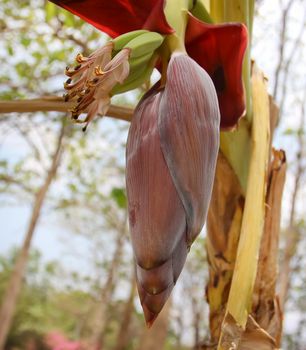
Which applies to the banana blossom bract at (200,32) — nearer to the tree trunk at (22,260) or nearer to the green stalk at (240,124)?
the green stalk at (240,124)

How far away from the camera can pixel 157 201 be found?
8.8 inches

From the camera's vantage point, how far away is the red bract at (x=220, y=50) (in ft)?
1.01

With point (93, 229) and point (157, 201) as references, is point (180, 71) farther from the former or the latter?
point (93, 229)

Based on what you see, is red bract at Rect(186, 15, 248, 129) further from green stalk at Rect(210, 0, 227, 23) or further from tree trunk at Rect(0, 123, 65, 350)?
tree trunk at Rect(0, 123, 65, 350)

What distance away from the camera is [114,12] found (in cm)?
32

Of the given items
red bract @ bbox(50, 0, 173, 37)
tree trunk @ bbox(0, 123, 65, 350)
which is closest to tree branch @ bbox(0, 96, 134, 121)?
red bract @ bbox(50, 0, 173, 37)

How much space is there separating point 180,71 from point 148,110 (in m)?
0.03

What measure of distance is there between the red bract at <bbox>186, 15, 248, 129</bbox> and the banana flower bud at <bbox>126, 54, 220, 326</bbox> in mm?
64

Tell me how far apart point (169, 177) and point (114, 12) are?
0.46ft

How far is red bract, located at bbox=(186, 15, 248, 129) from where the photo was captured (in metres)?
0.31

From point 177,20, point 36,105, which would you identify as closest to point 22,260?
point 36,105

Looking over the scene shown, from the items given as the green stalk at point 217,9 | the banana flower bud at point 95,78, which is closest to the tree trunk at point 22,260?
the green stalk at point 217,9

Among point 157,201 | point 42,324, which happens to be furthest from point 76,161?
point 42,324

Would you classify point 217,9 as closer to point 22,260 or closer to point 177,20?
point 177,20
